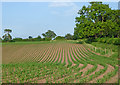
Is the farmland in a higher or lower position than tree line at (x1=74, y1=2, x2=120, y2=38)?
lower

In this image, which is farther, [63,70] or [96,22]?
[96,22]

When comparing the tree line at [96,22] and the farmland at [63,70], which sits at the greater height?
the tree line at [96,22]

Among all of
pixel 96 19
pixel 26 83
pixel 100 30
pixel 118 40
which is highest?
pixel 96 19

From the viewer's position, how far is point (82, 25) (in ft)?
146

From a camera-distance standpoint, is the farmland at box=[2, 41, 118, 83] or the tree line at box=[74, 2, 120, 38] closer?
the farmland at box=[2, 41, 118, 83]

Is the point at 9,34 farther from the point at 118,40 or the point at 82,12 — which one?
the point at 118,40

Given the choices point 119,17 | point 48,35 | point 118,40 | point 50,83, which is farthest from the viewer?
point 48,35

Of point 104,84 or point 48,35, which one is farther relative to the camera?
point 48,35

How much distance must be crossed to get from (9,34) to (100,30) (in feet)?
272

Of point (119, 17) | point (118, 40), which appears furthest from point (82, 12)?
point (118, 40)

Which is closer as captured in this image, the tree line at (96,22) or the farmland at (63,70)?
the farmland at (63,70)

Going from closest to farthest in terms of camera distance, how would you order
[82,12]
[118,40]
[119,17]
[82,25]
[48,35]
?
[118,40] → [82,25] → [82,12] → [119,17] → [48,35]

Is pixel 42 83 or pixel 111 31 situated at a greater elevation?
pixel 111 31

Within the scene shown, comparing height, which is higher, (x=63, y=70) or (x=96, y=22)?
(x=96, y=22)
